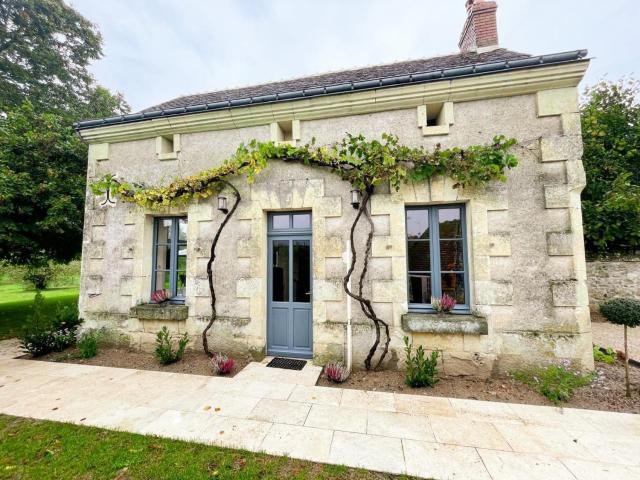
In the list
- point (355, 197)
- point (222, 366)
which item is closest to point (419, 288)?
point (355, 197)

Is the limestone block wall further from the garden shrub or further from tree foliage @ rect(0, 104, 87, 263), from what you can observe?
tree foliage @ rect(0, 104, 87, 263)

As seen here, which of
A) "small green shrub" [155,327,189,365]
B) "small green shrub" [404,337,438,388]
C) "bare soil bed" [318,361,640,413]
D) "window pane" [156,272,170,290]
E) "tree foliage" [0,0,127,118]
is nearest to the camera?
"bare soil bed" [318,361,640,413]

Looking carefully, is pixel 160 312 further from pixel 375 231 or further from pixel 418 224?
pixel 418 224

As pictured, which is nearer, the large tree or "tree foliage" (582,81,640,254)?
the large tree

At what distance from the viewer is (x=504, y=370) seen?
11.9 feet

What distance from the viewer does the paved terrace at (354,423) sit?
216 centimetres

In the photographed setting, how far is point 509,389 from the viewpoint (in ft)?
11.0

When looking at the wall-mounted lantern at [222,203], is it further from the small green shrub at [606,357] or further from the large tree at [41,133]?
the small green shrub at [606,357]

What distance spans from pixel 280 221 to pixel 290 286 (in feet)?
3.81

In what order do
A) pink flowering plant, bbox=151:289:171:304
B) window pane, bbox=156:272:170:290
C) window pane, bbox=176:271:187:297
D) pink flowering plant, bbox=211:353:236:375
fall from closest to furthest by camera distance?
pink flowering plant, bbox=211:353:236:375
pink flowering plant, bbox=151:289:171:304
window pane, bbox=176:271:187:297
window pane, bbox=156:272:170:290

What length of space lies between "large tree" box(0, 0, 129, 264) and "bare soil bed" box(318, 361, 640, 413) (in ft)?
23.8

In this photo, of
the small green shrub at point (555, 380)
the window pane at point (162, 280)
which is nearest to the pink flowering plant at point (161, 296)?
the window pane at point (162, 280)

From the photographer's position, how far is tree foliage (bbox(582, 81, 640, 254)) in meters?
7.31

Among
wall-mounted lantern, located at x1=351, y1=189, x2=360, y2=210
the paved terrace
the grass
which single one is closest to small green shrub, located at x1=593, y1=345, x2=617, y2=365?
the paved terrace
